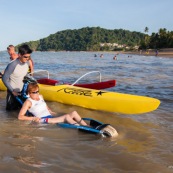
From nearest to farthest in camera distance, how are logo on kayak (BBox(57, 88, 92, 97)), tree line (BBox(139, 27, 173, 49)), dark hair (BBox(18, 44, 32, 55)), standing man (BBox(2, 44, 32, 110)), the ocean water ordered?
the ocean water, dark hair (BBox(18, 44, 32, 55)), standing man (BBox(2, 44, 32, 110)), logo on kayak (BBox(57, 88, 92, 97)), tree line (BBox(139, 27, 173, 49))

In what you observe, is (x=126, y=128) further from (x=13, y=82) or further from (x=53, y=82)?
(x=53, y=82)

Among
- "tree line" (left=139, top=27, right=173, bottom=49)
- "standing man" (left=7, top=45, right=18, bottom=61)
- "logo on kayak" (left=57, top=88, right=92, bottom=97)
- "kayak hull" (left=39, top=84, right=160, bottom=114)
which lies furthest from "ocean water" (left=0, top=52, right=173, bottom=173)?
"tree line" (left=139, top=27, right=173, bottom=49)

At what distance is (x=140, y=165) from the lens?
387 centimetres

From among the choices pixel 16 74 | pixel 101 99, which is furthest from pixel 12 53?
pixel 101 99

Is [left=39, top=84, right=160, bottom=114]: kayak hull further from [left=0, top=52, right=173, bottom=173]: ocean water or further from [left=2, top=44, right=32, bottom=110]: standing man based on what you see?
[left=2, top=44, right=32, bottom=110]: standing man

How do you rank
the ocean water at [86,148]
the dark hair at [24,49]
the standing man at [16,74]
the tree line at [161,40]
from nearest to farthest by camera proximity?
1. the ocean water at [86,148]
2. the dark hair at [24,49]
3. the standing man at [16,74]
4. the tree line at [161,40]

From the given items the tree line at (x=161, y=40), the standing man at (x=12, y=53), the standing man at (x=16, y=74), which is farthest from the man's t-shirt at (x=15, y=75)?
the tree line at (x=161, y=40)

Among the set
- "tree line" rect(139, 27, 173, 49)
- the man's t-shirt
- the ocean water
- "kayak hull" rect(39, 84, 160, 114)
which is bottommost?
the ocean water

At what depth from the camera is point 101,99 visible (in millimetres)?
7012

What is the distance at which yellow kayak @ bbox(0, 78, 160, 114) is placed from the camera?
6.23m

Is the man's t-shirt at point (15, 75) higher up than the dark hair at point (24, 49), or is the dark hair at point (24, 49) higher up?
the dark hair at point (24, 49)

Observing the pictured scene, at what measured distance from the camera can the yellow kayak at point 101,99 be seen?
6.23 metres

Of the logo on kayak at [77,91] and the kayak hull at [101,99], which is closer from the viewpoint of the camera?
the kayak hull at [101,99]

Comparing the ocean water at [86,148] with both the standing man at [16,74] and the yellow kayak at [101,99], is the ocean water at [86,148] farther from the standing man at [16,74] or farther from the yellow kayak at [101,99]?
the standing man at [16,74]
